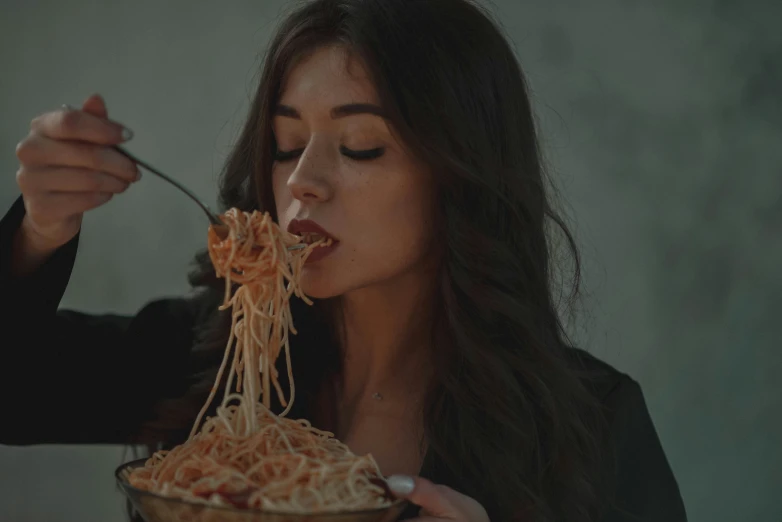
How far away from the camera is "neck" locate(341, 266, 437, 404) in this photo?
64.3 inches

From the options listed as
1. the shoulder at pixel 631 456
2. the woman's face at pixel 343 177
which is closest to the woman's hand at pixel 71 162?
the woman's face at pixel 343 177

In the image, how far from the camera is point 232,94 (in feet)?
9.01

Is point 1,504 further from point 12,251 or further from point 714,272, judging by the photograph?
point 714,272

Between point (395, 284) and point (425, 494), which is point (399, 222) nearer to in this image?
point (395, 284)

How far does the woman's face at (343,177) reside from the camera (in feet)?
4.56

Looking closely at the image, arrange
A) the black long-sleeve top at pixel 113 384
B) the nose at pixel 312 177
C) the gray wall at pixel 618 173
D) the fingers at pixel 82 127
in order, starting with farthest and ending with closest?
the gray wall at pixel 618 173
the black long-sleeve top at pixel 113 384
the nose at pixel 312 177
the fingers at pixel 82 127

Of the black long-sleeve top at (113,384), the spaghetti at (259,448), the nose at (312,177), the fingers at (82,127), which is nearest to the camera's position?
the spaghetti at (259,448)

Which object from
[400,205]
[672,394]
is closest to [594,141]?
[672,394]

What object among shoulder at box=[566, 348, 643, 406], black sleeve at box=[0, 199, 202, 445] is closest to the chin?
black sleeve at box=[0, 199, 202, 445]

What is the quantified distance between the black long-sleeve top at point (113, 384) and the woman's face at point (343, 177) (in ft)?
1.15

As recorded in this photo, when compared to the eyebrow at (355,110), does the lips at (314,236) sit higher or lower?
lower

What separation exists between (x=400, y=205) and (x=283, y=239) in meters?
0.24

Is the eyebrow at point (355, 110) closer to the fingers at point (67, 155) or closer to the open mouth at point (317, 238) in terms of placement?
the open mouth at point (317, 238)

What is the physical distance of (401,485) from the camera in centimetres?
108
